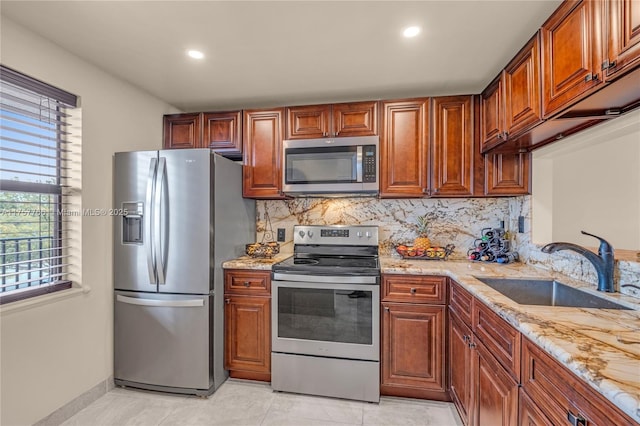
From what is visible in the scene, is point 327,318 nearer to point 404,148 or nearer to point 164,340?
point 164,340

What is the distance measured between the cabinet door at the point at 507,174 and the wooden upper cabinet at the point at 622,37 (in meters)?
1.29

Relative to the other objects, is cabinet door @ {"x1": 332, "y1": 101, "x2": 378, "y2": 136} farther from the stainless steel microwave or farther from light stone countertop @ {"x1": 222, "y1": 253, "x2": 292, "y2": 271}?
light stone countertop @ {"x1": 222, "y1": 253, "x2": 292, "y2": 271}

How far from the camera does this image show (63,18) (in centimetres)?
160

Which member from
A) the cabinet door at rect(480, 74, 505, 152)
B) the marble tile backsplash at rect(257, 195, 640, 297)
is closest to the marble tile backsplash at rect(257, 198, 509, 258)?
the marble tile backsplash at rect(257, 195, 640, 297)

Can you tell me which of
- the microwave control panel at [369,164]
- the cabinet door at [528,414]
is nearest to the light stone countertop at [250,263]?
the microwave control panel at [369,164]

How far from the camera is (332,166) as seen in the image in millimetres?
2453

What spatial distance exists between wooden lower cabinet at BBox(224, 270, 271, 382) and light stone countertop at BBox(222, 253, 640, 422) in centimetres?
140

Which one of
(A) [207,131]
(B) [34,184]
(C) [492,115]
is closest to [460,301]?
(C) [492,115]

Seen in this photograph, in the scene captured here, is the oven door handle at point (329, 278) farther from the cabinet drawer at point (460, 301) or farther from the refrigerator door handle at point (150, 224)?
the refrigerator door handle at point (150, 224)

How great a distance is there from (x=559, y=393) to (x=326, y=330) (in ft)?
4.83

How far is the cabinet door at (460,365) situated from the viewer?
5.50 feet

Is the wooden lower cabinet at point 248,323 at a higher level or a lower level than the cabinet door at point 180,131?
lower

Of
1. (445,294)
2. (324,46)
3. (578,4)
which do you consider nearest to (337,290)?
(445,294)

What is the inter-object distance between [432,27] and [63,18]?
1981mm
